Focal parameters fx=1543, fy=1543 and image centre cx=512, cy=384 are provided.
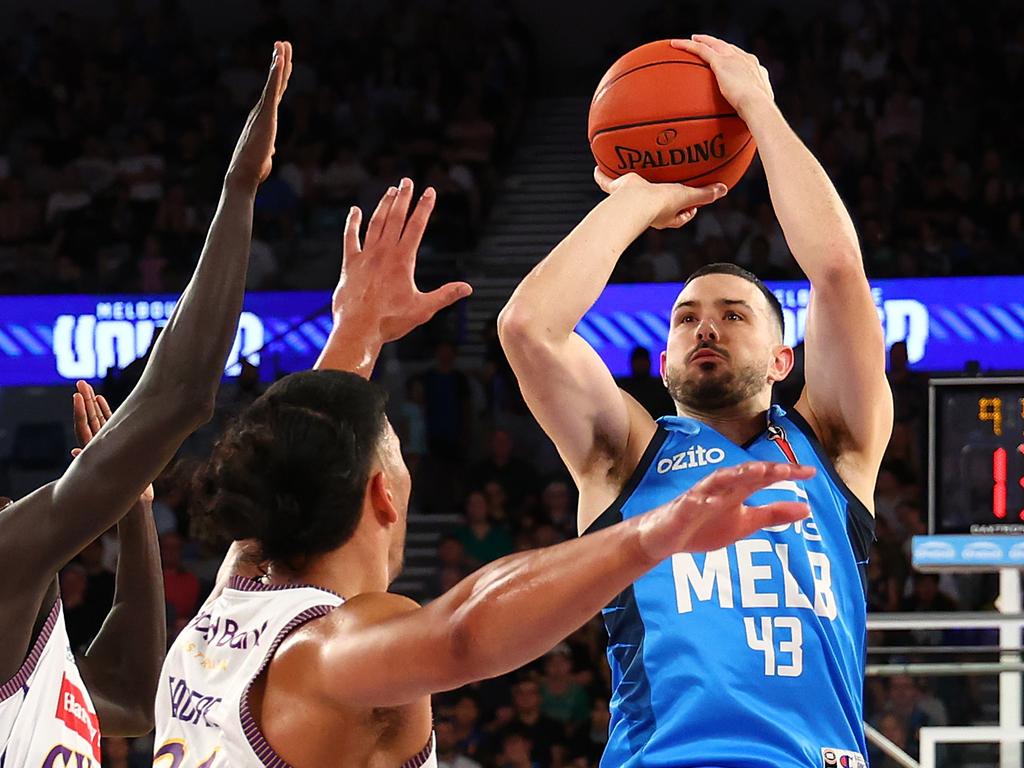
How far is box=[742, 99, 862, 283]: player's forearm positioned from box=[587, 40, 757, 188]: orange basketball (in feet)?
0.60

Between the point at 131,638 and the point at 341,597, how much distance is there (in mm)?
1035

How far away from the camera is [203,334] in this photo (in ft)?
8.02

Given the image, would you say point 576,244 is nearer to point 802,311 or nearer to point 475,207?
point 802,311

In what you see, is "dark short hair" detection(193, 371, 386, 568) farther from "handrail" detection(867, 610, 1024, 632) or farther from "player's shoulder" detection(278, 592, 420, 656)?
"handrail" detection(867, 610, 1024, 632)

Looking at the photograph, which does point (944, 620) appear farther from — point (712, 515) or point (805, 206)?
point (712, 515)

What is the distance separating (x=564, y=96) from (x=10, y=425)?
6.60 meters

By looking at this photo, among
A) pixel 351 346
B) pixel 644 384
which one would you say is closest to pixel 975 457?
pixel 351 346

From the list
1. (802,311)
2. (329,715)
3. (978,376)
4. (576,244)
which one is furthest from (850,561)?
(802,311)

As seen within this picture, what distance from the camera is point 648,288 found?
36.6ft

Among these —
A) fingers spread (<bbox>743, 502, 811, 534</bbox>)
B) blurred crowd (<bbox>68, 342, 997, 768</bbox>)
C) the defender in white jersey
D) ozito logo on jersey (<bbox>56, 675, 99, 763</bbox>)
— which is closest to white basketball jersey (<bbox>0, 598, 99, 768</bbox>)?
ozito logo on jersey (<bbox>56, 675, 99, 763</bbox>)

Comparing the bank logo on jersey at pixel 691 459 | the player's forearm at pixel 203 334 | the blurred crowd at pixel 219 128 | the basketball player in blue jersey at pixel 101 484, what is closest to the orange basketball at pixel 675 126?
the bank logo on jersey at pixel 691 459

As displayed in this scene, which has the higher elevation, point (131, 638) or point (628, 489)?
point (628, 489)

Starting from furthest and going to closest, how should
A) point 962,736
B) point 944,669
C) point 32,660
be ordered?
point 962,736
point 944,669
point 32,660

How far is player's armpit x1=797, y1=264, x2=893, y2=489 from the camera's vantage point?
3.49 metres
